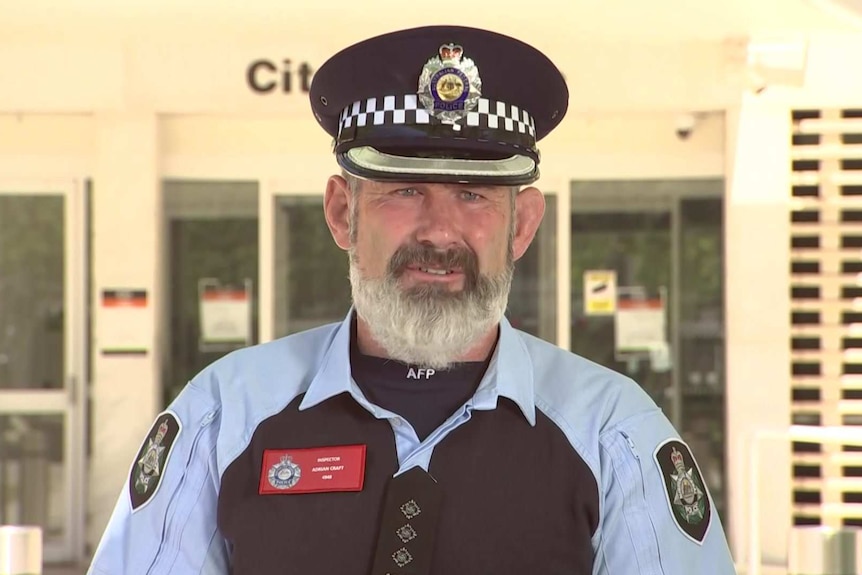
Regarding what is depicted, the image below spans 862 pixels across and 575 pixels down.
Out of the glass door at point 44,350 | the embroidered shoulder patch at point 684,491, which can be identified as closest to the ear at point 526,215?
the embroidered shoulder patch at point 684,491

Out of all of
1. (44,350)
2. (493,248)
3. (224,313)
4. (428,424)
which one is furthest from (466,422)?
(44,350)

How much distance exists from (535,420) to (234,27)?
5570mm

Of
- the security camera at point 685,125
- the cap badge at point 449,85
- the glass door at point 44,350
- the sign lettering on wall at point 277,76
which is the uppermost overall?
the sign lettering on wall at point 277,76

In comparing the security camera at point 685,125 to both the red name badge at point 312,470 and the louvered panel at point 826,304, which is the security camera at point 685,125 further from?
the red name badge at point 312,470

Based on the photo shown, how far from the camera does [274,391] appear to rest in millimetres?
2027

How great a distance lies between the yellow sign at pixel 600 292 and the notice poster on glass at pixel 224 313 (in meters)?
2.14

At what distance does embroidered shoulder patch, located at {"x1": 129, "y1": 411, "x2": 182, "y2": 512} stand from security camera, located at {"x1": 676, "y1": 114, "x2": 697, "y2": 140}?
5.86 meters

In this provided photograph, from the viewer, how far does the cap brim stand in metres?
1.92

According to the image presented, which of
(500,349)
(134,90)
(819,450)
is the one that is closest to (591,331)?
(819,450)

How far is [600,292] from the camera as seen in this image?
Answer: 24.8 ft

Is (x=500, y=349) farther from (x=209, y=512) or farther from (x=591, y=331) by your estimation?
(x=591, y=331)

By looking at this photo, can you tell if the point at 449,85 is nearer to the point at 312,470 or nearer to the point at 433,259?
the point at 433,259

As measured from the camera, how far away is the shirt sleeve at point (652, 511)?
185cm

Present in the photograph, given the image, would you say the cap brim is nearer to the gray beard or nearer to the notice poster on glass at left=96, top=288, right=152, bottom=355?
the gray beard
